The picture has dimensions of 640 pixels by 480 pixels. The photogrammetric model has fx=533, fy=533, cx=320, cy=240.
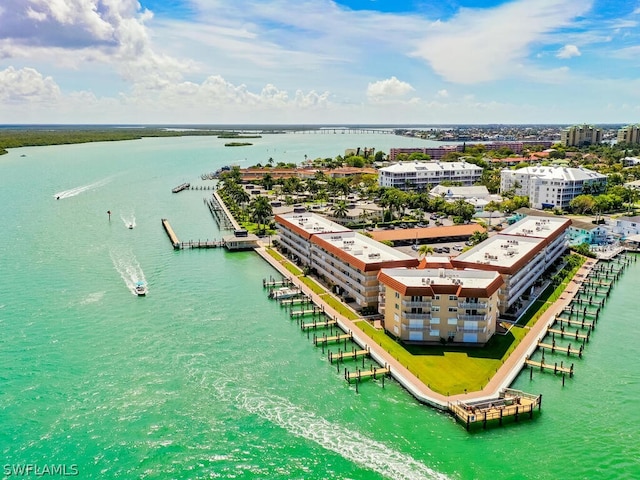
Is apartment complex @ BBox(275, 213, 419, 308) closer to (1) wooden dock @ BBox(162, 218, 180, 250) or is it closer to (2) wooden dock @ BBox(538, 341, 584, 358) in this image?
(2) wooden dock @ BBox(538, 341, 584, 358)

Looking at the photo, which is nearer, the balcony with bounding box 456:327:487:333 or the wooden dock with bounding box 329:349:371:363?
the wooden dock with bounding box 329:349:371:363

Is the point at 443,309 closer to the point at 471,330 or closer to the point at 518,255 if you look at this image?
the point at 471,330

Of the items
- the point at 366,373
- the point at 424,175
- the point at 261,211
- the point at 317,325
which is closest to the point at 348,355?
the point at 366,373

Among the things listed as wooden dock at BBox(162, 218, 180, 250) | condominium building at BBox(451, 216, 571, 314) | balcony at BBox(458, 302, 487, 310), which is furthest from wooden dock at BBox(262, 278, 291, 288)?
balcony at BBox(458, 302, 487, 310)

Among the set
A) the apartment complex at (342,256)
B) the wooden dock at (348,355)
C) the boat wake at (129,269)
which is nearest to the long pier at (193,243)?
the boat wake at (129,269)

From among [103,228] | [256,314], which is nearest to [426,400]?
[256,314]

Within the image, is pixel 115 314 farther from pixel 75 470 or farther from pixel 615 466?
pixel 615 466
